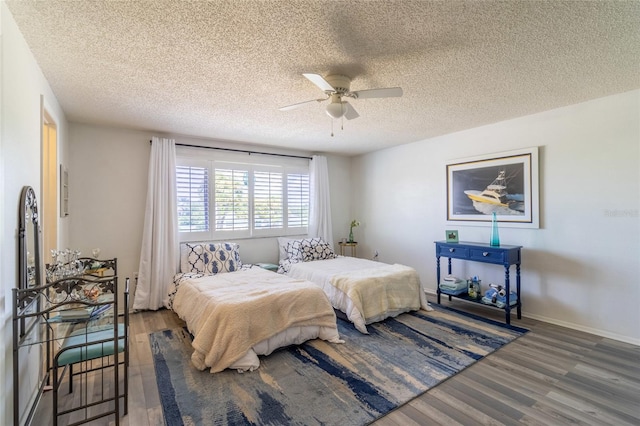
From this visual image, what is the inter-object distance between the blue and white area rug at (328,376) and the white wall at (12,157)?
2.92ft

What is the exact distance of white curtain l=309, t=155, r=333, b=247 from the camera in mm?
5695

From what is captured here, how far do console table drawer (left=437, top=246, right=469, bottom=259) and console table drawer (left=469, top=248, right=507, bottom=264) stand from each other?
0.28 feet

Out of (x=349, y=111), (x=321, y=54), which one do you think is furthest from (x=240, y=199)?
(x=321, y=54)

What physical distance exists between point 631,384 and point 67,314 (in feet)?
13.5

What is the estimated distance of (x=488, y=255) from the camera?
12.2 ft

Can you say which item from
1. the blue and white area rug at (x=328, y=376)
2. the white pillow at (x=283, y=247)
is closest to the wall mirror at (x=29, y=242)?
the blue and white area rug at (x=328, y=376)

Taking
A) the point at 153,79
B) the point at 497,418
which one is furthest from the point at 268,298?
the point at 153,79

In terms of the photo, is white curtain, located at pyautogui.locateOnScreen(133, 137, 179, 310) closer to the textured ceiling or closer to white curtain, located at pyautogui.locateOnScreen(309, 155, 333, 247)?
the textured ceiling

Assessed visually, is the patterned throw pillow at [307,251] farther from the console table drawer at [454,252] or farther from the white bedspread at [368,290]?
the console table drawer at [454,252]

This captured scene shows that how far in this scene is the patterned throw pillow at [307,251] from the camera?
4.84m

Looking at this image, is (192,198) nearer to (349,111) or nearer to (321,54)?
(349,111)

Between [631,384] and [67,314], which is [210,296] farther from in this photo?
[631,384]

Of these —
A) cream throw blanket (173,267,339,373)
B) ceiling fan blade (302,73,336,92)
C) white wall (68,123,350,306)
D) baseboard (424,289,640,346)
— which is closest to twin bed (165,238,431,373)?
cream throw blanket (173,267,339,373)

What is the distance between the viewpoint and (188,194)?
4.55m
